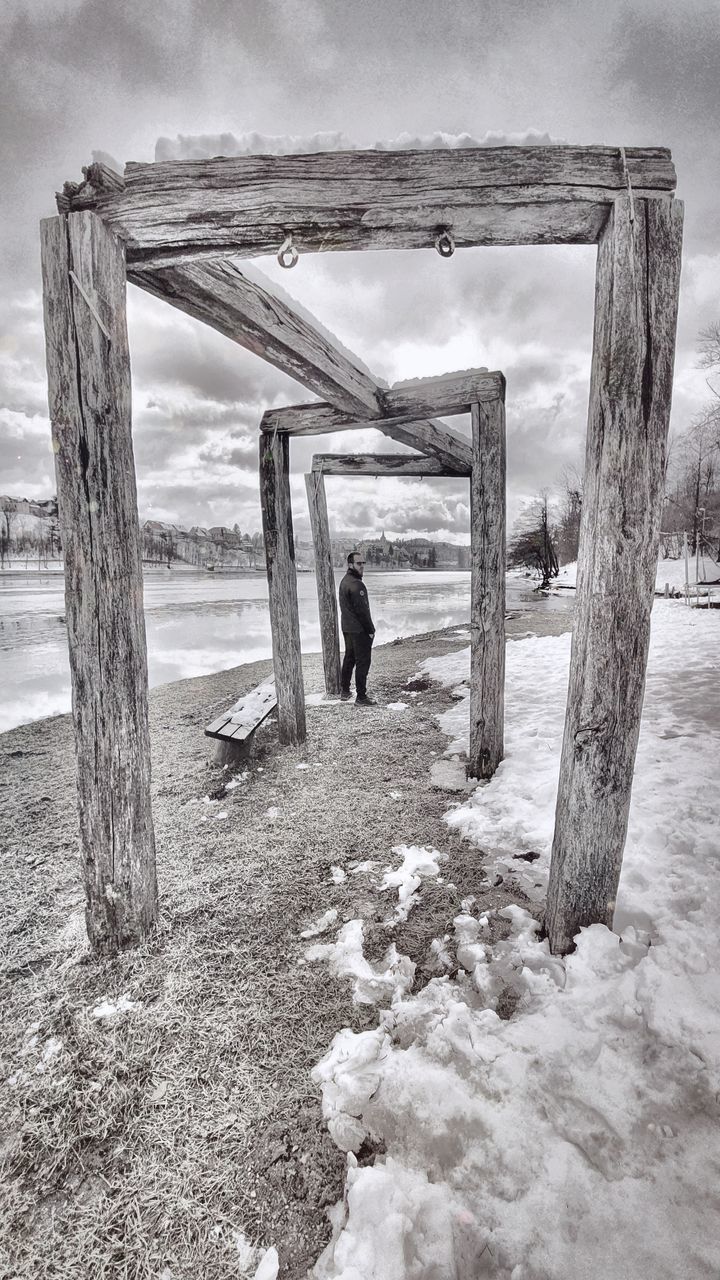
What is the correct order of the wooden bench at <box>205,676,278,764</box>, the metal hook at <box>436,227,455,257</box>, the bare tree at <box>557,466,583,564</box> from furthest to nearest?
the bare tree at <box>557,466,583,564</box>
the wooden bench at <box>205,676,278,764</box>
the metal hook at <box>436,227,455,257</box>

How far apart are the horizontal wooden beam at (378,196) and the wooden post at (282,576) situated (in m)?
3.11

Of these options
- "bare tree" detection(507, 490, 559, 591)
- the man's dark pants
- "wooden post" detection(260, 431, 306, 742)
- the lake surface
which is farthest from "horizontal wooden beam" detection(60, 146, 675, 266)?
"bare tree" detection(507, 490, 559, 591)

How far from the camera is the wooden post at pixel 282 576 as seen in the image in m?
5.33

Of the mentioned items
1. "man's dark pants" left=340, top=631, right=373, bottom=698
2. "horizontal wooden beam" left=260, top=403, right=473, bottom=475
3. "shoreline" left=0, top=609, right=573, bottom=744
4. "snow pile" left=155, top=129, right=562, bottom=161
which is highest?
"snow pile" left=155, top=129, right=562, bottom=161

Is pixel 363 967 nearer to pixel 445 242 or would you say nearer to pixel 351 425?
pixel 445 242

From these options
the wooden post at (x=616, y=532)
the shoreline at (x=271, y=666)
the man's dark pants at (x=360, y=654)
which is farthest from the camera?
the shoreline at (x=271, y=666)

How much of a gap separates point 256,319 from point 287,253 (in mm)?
880

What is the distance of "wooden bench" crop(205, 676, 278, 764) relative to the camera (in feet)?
15.9

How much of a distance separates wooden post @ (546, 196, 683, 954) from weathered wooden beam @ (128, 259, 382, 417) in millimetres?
1887

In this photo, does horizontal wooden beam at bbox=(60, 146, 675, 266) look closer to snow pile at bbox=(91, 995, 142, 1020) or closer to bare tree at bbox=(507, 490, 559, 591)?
snow pile at bbox=(91, 995, 142, 1020)

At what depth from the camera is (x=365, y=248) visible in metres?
2.22

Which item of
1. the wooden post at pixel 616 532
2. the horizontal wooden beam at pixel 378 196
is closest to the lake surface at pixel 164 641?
the horizontal wooden beam at pixel 378 196

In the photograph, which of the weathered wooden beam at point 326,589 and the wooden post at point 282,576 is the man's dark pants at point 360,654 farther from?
the wooden post at point 282,576

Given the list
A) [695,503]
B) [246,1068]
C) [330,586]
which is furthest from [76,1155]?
[695,503]
